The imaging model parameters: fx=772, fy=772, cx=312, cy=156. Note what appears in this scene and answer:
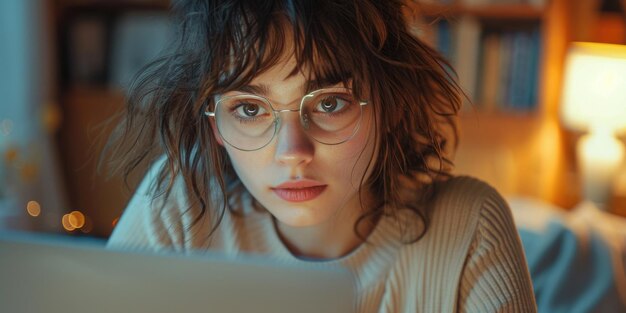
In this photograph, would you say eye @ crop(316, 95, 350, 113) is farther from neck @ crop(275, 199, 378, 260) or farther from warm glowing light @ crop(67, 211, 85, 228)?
warm glowing light @ crop(67, 211, 85, 228)

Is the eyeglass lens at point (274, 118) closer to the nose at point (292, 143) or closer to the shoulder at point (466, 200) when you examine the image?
the nose at point (292, 143)

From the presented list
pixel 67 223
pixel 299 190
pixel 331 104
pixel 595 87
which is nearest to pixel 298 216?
pixel 299 190

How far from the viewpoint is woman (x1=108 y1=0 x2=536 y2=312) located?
949 millimetres

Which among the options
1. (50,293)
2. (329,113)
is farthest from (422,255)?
(50,293)

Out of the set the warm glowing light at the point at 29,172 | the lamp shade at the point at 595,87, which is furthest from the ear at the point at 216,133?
the warm glowing light at the point at 29,172

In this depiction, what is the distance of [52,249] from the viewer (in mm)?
679

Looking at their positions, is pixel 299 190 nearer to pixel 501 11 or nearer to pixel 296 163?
pixel 296 163

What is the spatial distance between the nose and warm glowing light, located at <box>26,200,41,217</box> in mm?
2181

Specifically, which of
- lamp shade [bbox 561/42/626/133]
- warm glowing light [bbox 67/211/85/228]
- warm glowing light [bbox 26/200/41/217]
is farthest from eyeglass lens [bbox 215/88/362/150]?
warm glowing light [bbox 67/211/85/228]

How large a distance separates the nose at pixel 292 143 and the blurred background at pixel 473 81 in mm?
1999

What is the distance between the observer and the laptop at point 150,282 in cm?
64

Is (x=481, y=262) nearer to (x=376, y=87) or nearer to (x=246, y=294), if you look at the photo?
(x=376, y=87)

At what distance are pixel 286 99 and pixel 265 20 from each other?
10 centimetres

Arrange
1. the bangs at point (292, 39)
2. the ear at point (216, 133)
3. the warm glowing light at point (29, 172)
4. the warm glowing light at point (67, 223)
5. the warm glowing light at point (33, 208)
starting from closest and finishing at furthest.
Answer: the bangs at point (292, 39) < the ear at point (216, 133) < the warm glowing light at point (29, 172) < the warm glowing light at point (33, 208) < the warm glowing light at point (67, 223)
